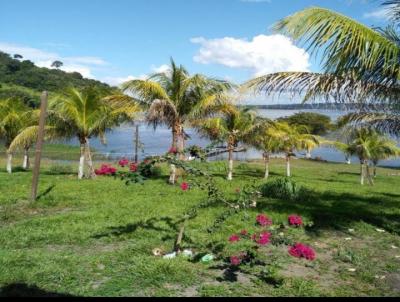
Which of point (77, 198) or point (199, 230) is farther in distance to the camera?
point (77, 198)

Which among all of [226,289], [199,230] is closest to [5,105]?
[199,230]

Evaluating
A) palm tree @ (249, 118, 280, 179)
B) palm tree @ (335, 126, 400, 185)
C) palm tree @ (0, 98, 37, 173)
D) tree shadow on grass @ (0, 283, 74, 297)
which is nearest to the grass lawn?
tree shadow on grass @ (0, 283, 74, 297)

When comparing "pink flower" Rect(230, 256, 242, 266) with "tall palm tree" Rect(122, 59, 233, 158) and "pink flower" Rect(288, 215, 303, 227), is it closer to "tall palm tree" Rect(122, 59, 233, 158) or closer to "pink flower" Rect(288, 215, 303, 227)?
"pink flower" Rect(288, 215, 303, 227)

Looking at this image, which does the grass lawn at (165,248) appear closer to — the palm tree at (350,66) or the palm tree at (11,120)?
the palm tree at (350,66)

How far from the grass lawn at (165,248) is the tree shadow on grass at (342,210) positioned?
0.03m

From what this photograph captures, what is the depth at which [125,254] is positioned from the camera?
25.1ft

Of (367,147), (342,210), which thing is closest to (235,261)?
(342,210)

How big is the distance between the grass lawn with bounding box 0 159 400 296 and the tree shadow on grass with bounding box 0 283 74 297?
0.01 metres

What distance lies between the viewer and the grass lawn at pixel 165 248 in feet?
20.7

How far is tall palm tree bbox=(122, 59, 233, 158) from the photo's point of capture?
57.4 ft

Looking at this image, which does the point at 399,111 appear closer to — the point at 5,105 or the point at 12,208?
the point at 12,208

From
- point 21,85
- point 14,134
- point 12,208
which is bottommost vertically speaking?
point 12,208

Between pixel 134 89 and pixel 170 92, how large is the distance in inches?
54.9
